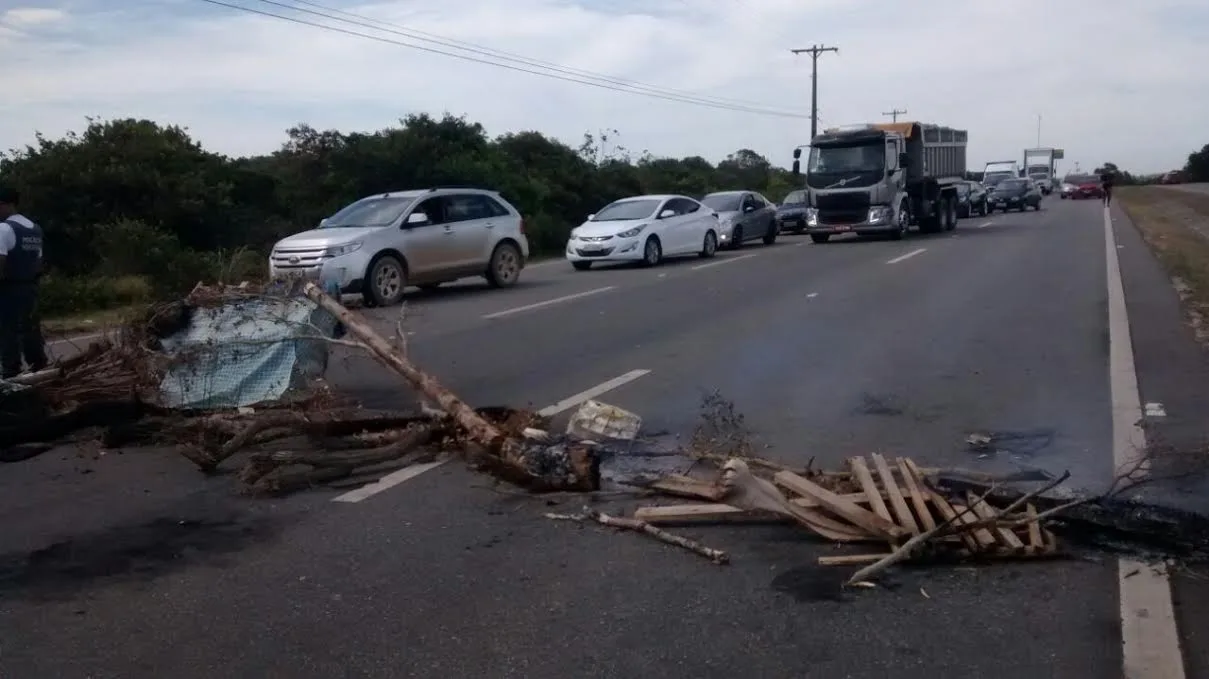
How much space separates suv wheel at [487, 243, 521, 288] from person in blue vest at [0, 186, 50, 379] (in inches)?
428

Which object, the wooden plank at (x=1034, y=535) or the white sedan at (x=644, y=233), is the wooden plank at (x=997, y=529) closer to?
the wooden plank at (x=1034, y=535)

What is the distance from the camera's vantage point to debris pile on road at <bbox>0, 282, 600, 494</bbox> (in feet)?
25.9

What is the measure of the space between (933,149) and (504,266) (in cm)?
1755

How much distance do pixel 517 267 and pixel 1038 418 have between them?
44.4 ft

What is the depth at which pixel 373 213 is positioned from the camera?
19.8m

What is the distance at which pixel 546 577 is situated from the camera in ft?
19.6

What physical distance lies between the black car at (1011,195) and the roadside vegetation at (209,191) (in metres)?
18.1

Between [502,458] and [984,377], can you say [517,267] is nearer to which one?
[984,377]

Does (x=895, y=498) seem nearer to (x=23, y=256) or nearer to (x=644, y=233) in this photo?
(x=23, y=256)

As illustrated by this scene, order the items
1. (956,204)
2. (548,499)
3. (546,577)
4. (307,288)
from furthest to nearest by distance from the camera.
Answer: (956,204)
(307,288)
(548,499)
(546,577)

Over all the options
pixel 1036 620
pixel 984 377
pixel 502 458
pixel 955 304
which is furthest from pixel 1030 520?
pixel 955 304

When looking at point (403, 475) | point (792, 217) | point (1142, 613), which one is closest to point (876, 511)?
point (1142, 613)

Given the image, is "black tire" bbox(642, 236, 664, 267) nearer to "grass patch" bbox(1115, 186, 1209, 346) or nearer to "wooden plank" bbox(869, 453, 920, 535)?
"grass patch" bbox(1115, 186, 1209, 346)

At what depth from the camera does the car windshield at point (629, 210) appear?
26794mm
